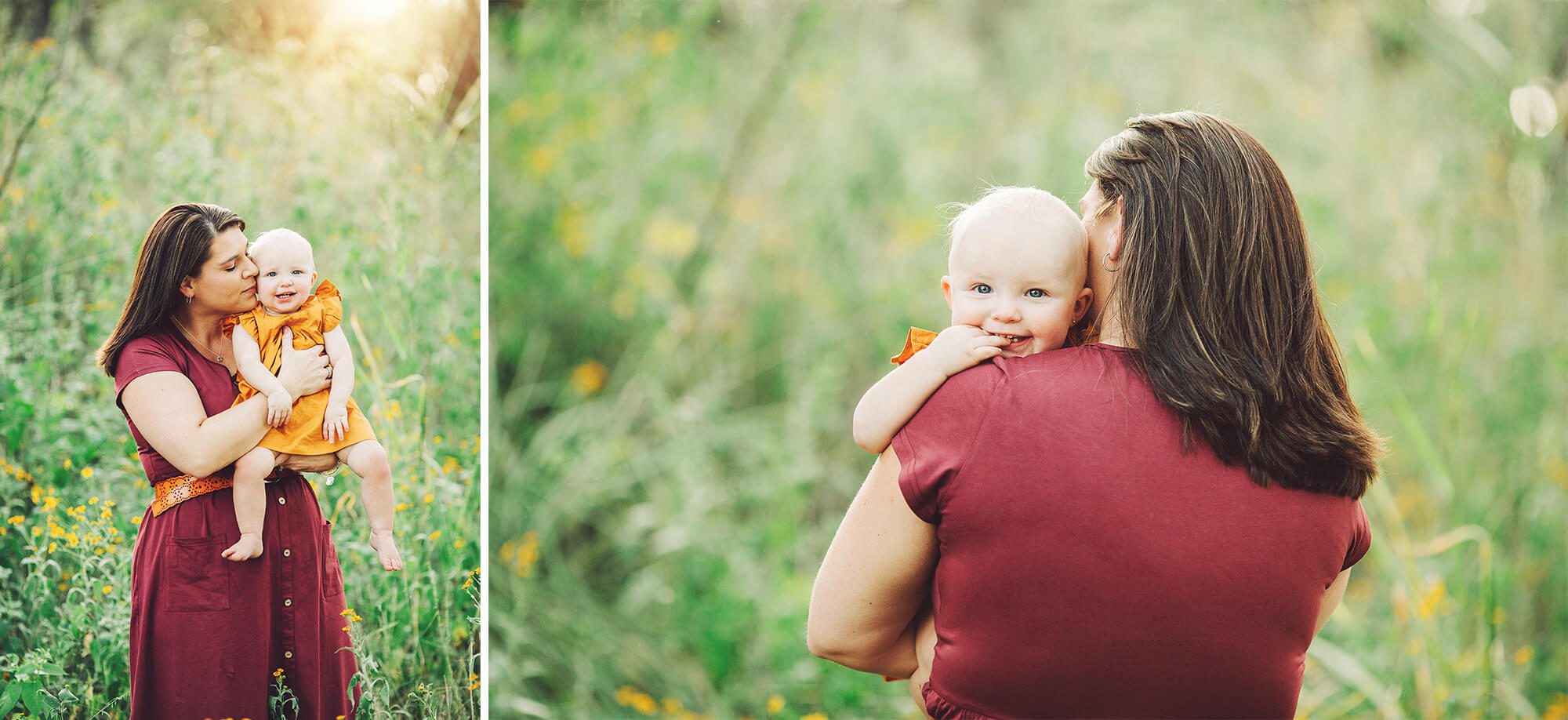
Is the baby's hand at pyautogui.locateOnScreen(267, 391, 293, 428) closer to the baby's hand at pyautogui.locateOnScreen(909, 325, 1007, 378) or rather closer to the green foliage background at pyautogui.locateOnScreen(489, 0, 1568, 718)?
the baby's hand at pyautogui.locateOnScreen(909, 325, 1007, 378)

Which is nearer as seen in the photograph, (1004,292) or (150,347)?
(1004,292)

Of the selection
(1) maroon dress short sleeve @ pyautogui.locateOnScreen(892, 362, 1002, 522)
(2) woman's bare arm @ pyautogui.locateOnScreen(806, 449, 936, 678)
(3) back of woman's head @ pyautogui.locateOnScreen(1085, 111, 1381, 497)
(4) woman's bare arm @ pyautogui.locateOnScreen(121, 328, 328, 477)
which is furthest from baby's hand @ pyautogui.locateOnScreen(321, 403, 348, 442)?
(3) back of woman's head @ pyautogui.locateOnScreen(1085, 111, 1381, 497)

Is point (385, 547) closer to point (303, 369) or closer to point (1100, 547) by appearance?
point (303, 369)

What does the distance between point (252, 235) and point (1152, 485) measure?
4.69 feet

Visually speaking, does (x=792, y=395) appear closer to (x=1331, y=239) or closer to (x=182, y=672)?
(x=1331, y=239)

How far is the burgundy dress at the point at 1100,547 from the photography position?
1196 millimetres

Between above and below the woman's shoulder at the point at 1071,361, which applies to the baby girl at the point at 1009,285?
above

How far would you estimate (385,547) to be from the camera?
6.29ft

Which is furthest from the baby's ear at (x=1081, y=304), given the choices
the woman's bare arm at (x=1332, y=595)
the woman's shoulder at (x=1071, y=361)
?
the woman's bare arm at (x=1332, y=595)

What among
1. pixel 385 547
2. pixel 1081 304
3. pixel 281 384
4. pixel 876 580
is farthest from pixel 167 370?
pixel 1081 304

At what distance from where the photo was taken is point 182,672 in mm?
1701

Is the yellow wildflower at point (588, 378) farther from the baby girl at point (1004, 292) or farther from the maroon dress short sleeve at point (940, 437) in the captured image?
the maroon dress short sleeve at point (940, 437)

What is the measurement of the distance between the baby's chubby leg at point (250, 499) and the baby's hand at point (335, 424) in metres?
0.09

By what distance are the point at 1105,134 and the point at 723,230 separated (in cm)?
140
